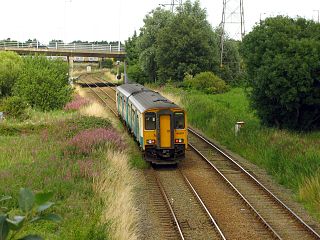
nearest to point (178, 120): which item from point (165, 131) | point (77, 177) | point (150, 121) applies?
point (165, 131)

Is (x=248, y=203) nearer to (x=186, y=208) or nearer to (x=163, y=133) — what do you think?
(x=186, y=208)

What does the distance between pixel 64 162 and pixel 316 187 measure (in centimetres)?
776

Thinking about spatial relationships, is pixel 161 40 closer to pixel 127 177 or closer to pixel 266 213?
pixel 127 177

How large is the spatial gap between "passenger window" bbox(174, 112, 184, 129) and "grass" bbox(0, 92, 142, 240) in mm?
2364

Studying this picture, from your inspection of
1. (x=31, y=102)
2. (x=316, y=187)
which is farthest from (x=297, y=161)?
(x=31, y=102)

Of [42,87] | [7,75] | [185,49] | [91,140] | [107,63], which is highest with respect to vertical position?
[107,63]

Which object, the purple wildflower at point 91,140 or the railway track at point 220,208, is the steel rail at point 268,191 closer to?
the railway track at point 220,208

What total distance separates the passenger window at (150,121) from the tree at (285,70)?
641 centimetres

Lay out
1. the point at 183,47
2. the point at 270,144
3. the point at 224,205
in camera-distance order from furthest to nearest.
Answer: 1. the point at 183,47
2. the point at 270,144
3. the point at 224,205

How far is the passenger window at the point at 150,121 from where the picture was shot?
19453 millimetres

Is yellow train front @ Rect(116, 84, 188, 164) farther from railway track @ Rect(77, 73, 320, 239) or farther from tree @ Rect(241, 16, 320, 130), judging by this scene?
tree @ Rect(241, 16, 320, 130)

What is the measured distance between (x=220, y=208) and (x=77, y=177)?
421 cm

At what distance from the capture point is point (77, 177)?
46.6 feet

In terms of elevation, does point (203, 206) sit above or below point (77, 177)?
below
